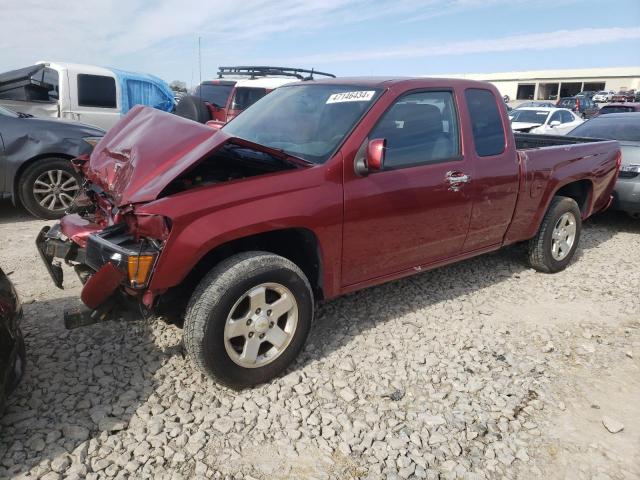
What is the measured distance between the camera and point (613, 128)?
7008 millimetres

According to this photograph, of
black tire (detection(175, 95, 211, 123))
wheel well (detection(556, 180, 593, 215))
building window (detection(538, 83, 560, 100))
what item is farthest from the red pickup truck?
building window (detection(538, 83, 560, 100))

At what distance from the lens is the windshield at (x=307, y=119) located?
3.10m

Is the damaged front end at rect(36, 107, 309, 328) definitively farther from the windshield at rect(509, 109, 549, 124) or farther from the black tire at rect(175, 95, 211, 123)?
the windshield at rect(509, 109, 549, 124)

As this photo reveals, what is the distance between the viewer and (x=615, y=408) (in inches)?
110

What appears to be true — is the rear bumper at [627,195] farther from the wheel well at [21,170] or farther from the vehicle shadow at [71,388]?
the wheel well at [21,170]

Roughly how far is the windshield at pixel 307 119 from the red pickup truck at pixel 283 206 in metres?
0.01

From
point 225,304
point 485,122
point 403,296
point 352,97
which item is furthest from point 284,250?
point 485,122

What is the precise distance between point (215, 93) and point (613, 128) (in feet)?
27.5

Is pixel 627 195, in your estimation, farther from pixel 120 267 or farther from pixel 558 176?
pixel 120 267

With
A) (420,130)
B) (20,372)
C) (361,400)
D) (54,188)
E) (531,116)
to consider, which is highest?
(531,116)

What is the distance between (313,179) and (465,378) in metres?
Answer: 1.57

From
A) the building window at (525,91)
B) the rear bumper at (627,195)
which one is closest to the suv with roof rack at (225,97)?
the rear bumper at (627,195)

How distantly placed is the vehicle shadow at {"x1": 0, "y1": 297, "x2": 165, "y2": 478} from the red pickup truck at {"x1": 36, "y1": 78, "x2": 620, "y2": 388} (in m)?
0.45

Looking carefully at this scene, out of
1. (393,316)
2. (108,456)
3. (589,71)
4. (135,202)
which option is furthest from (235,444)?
(589,71)
